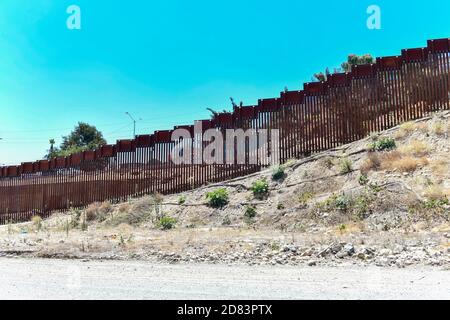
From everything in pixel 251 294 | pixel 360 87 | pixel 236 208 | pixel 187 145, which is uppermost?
pixel 360 87

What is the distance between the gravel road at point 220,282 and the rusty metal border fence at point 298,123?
434 inches

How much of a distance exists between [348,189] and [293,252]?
225 inches

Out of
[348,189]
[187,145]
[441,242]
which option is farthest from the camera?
[187,145]

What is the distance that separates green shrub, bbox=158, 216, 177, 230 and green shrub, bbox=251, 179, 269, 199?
3.56 metres

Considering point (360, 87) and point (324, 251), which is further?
point (360, 87)

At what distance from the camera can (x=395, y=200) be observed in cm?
1265

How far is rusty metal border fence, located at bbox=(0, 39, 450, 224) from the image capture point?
55.9 feet

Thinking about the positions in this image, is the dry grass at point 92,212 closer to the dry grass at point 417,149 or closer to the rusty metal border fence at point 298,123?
the rusty metal border fence at point 298,123

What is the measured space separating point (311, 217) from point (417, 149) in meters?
4.99

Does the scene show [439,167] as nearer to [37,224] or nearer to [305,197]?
[305,197]

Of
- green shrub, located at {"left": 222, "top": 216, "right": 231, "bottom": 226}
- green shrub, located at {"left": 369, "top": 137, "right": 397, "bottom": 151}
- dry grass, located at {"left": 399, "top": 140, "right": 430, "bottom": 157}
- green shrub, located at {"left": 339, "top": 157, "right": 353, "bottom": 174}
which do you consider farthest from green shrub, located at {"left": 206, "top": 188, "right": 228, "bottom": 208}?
dry grass, located at {"left": 399, "top": 140, "right": 430, "bottom": 157}

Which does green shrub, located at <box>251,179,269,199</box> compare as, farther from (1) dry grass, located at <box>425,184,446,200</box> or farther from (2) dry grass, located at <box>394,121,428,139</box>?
(1) dry grass, located at <box>425,184,446,200</box>

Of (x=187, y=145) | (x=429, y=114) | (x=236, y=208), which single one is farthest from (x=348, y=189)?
(x=187, y=145)
